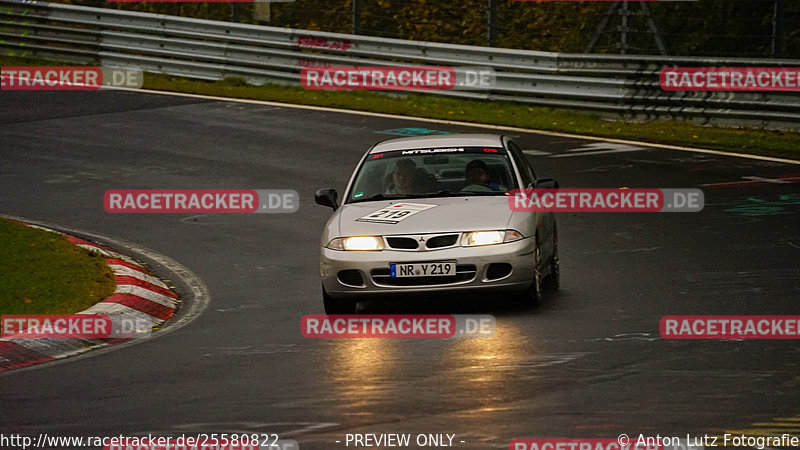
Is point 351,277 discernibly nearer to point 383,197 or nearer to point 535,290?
point 383,197

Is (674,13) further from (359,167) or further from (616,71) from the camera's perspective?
(359,167)

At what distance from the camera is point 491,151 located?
12.3 metres

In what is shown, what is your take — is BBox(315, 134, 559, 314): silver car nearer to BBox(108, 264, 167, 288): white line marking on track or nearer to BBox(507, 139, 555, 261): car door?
BBox(507, 139, 555, 261): car door

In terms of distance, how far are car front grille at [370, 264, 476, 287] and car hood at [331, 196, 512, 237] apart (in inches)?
12.6


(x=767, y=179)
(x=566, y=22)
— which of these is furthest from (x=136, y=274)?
(x=566, y=22)

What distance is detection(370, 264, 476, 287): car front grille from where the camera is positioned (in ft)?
35.0

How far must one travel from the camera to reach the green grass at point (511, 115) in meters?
20.7

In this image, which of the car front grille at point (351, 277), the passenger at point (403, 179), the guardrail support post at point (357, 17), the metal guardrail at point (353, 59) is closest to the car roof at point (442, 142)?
the passenger at point (403, 179)

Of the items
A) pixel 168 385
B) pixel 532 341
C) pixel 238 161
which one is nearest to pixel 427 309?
pixel 532 341

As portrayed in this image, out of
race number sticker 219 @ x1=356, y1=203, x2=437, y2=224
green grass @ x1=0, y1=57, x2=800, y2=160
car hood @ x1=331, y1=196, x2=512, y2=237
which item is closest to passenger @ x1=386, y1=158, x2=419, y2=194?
car hood @ x1=331, y1=196, x2=512, y2=237

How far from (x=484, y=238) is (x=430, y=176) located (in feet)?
4.57

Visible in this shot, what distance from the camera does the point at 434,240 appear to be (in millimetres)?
10766

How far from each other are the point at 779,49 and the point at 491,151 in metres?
11.1

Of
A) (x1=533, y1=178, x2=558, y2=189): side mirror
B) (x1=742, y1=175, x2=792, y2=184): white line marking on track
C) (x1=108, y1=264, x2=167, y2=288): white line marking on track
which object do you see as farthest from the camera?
A: (x1=742, y1=175, x2=792, y2=184): white line marking on track
